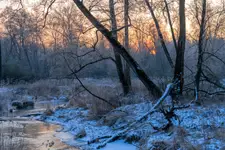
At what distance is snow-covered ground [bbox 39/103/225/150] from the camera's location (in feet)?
24.1

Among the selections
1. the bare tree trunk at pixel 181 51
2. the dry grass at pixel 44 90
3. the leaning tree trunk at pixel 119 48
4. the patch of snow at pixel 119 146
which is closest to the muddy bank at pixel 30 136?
the patch of snow at pixel 119 146

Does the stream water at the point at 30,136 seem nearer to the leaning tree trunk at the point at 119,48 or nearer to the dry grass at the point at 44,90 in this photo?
the leaning tree trunk at the point at 119,48

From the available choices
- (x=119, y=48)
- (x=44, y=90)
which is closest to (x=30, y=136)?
(x=119, y=48)

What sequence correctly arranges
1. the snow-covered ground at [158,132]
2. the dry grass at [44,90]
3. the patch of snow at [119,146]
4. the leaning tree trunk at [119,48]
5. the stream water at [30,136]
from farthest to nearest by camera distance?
the dry grass at [44,90]
the leaning tree trunk at [119,48]
the stream water at [30,136]
the patch of snow at [119,146]
the snow-covered ground at [158,132]

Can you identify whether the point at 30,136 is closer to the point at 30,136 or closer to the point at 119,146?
the point at 30,136

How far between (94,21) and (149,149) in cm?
609

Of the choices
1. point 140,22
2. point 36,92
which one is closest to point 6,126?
point 140,22

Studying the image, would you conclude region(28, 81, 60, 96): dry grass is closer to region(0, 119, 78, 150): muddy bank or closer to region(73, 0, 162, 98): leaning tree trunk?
region(0, 119, 78, 150): muddy bank

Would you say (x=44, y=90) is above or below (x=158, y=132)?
above

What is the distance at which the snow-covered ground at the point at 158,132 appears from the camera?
734cm

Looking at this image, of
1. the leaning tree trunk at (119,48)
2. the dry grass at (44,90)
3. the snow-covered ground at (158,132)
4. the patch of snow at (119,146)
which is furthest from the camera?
the dry grass at (44,90)

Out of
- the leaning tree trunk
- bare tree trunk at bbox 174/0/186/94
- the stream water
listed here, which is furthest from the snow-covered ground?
bare tree trunk at bbox 174/0/186/94

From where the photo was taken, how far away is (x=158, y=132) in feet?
30.0

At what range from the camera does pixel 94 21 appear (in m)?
12.0
